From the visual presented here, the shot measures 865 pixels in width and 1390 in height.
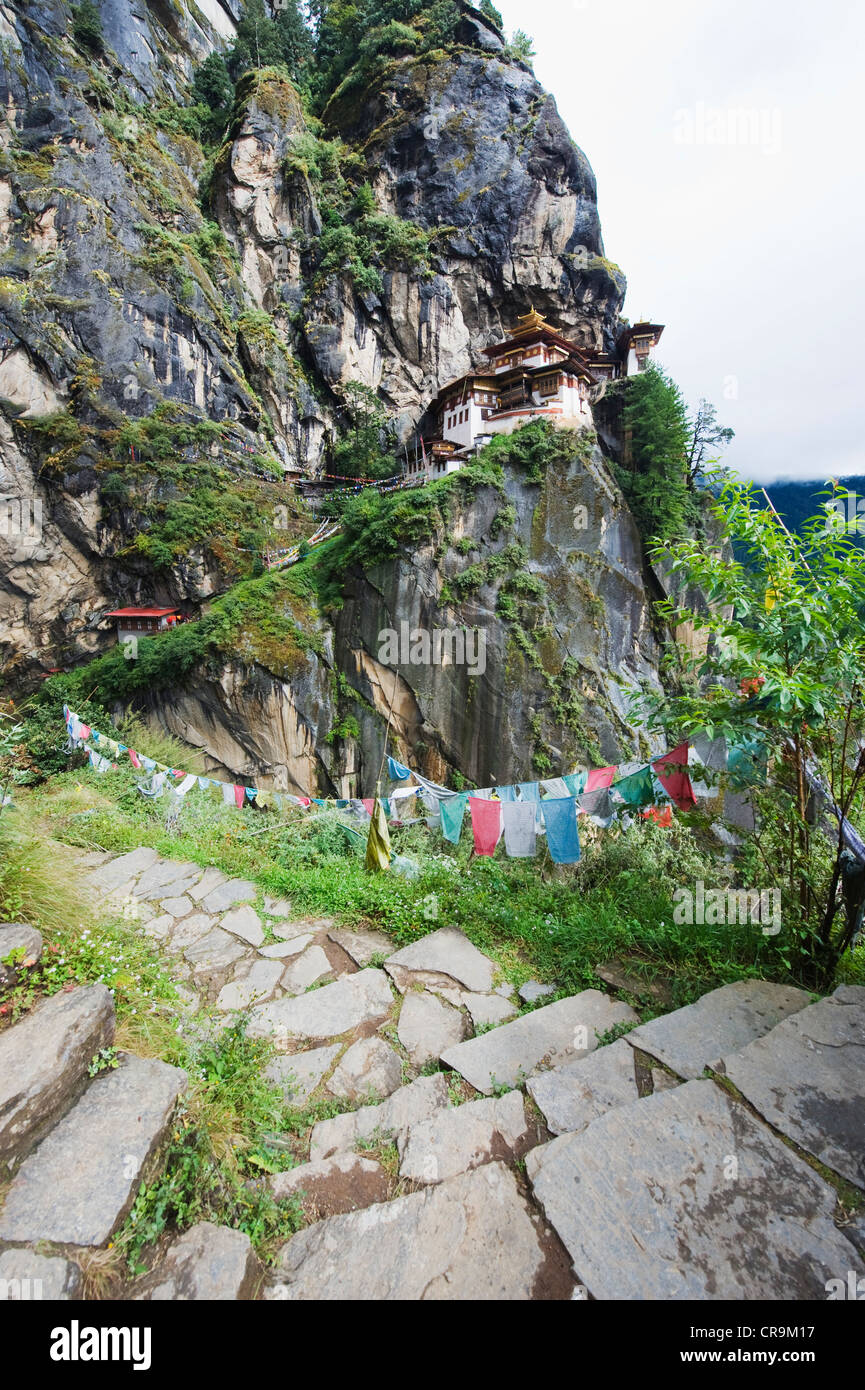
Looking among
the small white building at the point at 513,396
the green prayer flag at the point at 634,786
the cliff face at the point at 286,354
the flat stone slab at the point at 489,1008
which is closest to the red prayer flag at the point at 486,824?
the green prayer flag at the point at 634,786

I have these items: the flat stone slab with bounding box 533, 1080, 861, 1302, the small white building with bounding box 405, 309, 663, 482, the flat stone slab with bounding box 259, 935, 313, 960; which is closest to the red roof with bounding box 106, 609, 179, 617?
the small white building with bounding box 405, 309, 663, 482

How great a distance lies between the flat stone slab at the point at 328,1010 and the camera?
338cm

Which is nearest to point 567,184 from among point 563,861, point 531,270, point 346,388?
point 531,270

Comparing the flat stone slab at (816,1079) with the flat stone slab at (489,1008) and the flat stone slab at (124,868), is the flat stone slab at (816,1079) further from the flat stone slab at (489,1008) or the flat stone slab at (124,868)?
the flat stone slab at (124,868)

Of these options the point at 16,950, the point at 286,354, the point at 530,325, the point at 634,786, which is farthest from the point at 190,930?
the point at 286,354

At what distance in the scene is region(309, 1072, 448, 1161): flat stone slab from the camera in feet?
8.34

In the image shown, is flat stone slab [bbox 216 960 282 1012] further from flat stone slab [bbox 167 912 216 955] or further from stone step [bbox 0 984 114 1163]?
stone step [bbox 0 984 114 1163]

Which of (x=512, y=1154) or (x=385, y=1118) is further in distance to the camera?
(x=385, y=1118)

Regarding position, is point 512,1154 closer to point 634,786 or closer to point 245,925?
point 245,925

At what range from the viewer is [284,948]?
14.2 feet

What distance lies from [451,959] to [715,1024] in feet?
6.25

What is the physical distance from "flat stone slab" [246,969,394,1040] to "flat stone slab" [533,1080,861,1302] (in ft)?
5.65

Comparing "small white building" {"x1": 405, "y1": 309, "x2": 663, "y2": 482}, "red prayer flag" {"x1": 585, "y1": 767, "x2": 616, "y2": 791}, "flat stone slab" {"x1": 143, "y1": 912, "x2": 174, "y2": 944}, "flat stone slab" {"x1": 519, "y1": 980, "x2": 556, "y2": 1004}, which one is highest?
"small white building" {"x1": 405, "y1": 309, "x2": 663, "y2": 482}

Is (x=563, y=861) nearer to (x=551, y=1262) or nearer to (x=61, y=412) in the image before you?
(x=551, y=1262)
